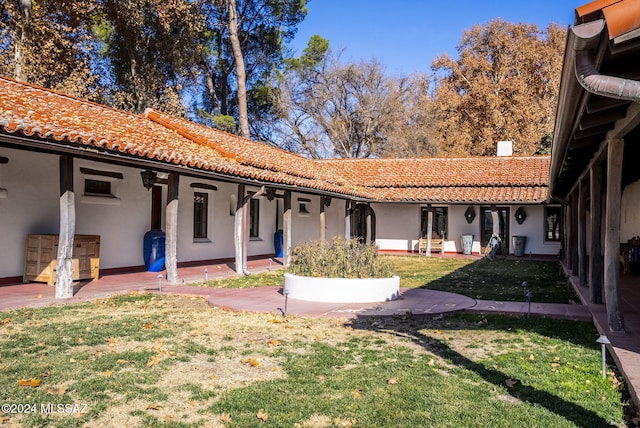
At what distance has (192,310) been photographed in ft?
25.5

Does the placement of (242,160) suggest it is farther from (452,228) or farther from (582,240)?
(452,228)

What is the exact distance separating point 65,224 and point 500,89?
27950 millimetres

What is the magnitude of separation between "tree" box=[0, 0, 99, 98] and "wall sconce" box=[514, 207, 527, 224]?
1781 cm

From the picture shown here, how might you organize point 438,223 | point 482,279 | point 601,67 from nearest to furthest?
point 601,67
point 482,279
point 438,223

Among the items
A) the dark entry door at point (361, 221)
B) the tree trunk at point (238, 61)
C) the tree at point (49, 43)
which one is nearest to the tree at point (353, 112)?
the tree trunk at point (238, 61)

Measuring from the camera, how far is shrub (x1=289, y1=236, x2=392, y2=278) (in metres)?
8.82

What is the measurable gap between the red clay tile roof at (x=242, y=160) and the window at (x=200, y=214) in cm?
147

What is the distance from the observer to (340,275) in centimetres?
880

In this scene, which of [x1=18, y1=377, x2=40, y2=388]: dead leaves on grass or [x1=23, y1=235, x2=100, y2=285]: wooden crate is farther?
[x1=23, y1=235, x2=100, y2=285]: wooden crate

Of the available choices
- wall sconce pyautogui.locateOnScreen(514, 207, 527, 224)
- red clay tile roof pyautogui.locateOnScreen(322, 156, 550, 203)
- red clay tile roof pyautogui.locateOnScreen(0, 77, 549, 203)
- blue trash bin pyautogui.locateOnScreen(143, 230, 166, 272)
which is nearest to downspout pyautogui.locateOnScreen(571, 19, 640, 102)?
red clay tile roof pyautogui.locateOnScreen(0, 77, 549, 203)

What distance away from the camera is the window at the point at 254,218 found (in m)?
17.0

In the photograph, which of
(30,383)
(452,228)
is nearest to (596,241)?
(30,383)

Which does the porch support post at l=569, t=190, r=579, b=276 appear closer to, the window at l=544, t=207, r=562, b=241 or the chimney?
the window at l=544, t=207, r=562, b=241

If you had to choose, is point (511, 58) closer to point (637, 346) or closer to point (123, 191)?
point (123, 191)
